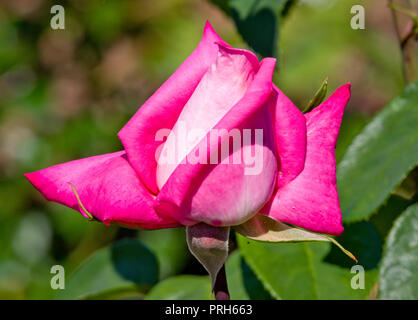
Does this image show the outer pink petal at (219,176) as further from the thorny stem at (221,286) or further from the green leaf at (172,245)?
the green leaf at (172,245)

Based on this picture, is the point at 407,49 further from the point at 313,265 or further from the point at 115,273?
the point at 115,273

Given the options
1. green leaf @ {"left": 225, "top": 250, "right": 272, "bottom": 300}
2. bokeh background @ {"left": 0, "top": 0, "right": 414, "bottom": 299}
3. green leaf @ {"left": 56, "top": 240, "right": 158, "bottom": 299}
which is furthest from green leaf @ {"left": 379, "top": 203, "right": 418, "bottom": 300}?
bokeh background @ {"left": 0, "top": 0, "right": 414, "bottom": 299}

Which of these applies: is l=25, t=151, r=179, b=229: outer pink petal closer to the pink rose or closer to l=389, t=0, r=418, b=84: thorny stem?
the pink rose

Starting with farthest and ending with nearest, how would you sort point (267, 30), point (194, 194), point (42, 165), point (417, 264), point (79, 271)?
point (42, 165) < point (79, 271) < point (267, 30) < point (417, 264) < point (194, 194)

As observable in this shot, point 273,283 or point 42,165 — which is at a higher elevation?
point 273,283

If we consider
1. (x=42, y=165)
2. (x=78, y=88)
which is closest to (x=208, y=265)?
(x=42, y=165)

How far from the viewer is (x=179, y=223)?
0.42 metres

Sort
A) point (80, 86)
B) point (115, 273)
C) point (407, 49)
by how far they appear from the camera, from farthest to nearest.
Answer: point (80, 86), point (115, 273), point (407, 49)

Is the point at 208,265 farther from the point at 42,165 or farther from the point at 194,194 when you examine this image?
the point at 42,165

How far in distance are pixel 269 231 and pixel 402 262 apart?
0.20 m

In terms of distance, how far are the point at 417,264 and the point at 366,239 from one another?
0.10 m

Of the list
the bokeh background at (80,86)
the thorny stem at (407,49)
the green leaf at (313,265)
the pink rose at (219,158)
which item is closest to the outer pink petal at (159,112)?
the pink rose at (219,158)

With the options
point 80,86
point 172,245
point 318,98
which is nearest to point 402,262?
point 318,98

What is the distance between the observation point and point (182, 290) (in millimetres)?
692
